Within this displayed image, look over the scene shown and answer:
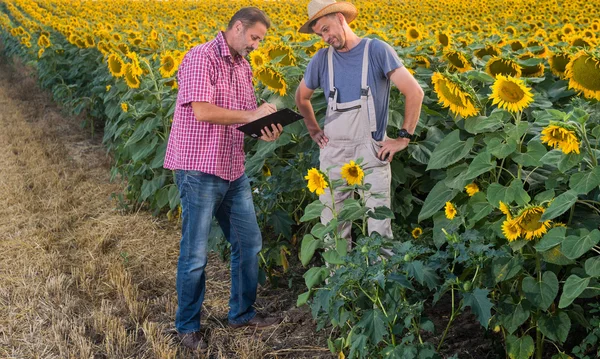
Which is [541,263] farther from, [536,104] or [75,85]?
[75,85]

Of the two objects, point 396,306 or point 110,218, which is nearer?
point 396,306

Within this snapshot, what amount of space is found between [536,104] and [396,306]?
1288mm

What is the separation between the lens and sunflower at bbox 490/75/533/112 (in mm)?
2619

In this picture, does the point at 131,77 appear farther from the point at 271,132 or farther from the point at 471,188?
the point at 471,188

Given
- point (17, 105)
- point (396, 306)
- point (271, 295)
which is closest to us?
point (396, 306)

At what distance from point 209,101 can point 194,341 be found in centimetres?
121

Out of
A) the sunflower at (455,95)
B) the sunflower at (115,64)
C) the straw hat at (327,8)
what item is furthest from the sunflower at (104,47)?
the sunflower at (455,95)

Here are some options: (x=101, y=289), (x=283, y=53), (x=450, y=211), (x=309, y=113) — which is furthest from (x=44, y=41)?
(x=450, y=211)

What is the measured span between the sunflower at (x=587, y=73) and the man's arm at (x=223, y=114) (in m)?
1.30

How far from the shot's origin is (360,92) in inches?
125

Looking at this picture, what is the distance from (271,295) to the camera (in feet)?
13.4

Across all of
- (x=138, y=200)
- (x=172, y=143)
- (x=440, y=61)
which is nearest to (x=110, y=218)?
(x=138, y=200)

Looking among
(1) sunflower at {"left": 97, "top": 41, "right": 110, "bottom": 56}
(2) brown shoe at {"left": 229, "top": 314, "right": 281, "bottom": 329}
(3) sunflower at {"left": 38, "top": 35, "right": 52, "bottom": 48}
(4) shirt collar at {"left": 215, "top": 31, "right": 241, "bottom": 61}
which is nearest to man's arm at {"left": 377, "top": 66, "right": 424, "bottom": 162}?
(4) shirt collar at {"left": 215, "top": 31, "right": 241, "bottom": 61}

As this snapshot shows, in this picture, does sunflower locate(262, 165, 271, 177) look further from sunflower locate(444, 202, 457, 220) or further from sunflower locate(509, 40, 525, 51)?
sunflower locate(509, 40, 525, 51)
